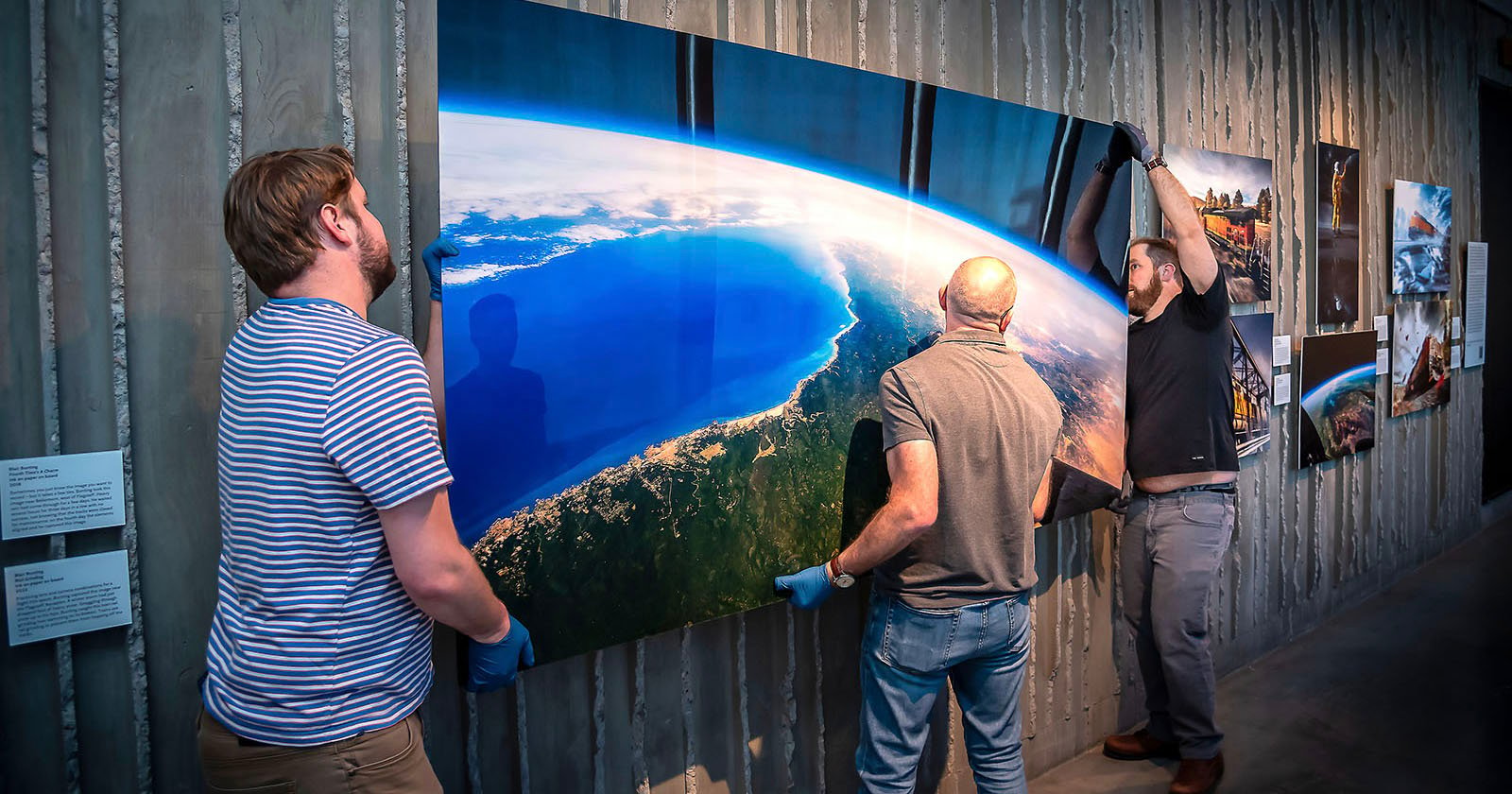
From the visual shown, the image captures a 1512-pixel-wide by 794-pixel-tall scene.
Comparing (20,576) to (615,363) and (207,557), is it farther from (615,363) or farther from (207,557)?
(615,363)

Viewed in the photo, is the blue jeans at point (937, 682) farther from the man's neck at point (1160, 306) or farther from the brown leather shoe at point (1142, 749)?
the man's neck at point (1160, 306)

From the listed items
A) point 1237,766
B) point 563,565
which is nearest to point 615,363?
point 563,565

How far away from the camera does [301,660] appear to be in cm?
106

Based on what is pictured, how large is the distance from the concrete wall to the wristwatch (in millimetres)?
252

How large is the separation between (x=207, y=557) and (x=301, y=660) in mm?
410

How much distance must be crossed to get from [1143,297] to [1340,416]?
1864 millimetres

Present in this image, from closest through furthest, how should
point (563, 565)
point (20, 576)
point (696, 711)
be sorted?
point (20, 576) → point (563, 565) → point (696, 711)

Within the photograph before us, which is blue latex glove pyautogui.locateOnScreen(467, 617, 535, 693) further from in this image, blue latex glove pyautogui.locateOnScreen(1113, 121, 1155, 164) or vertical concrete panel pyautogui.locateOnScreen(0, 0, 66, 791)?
blue latex glove pyautogui.locateOnScreen(1113, 121, 1155, 164)


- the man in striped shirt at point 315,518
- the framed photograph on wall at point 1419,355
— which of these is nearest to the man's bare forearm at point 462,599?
the man in striped shirt at point 315,518

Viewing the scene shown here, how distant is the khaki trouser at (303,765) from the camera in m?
1.07

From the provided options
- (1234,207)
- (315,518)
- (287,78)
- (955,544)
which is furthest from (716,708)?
(1234,207)

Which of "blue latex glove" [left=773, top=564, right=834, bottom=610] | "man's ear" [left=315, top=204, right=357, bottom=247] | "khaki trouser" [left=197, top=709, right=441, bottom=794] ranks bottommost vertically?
"khaki trouser" [left=197, top=709, right=441, bottom=794]

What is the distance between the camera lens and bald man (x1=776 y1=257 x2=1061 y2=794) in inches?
65.9

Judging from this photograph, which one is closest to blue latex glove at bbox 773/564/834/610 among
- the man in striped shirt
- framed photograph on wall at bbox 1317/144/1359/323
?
the man in striped shirt
